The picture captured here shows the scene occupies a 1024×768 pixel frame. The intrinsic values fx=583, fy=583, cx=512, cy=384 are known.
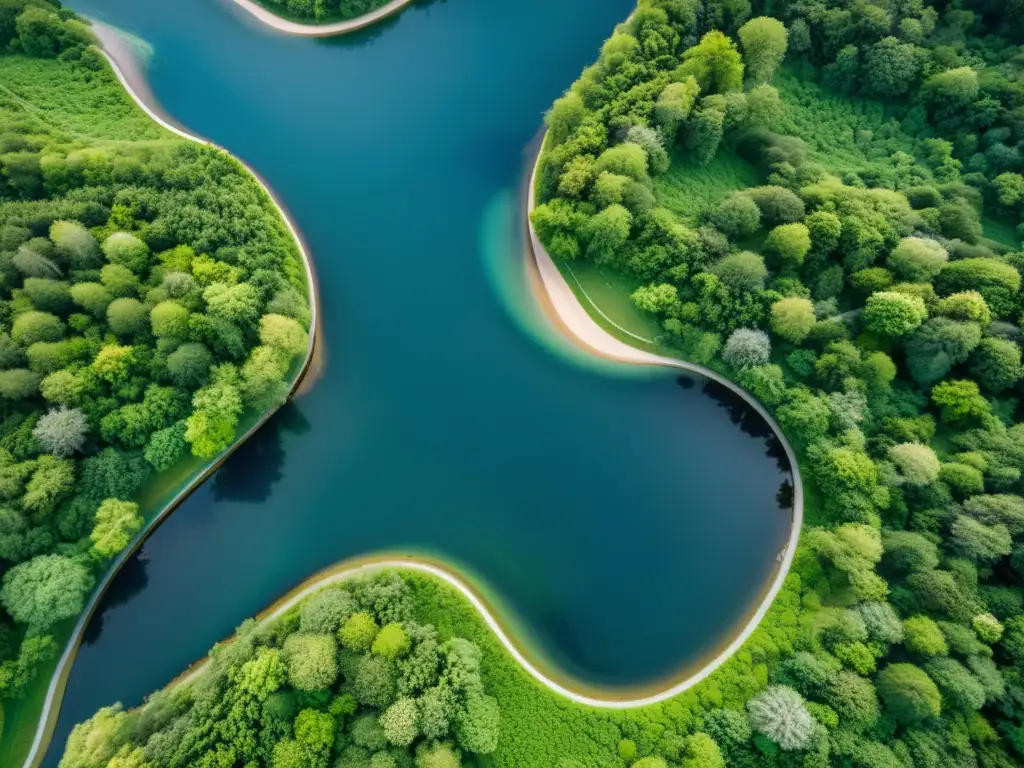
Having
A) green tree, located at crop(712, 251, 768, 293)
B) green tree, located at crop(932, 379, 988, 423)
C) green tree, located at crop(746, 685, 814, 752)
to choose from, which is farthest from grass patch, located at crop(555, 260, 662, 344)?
green tree, located at crop(746, 685, 814, 752)

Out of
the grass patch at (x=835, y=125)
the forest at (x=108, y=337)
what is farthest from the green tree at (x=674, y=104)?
the forest at (x=108, y=337)

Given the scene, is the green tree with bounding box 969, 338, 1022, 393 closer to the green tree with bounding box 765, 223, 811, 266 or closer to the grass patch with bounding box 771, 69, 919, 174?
the green tree with bounding box 765, 223, 811, 266

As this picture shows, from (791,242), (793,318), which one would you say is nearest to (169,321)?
(793,318)

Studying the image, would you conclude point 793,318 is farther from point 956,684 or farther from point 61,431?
point 61,431

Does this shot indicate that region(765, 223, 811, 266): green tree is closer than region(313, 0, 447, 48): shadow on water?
Yes

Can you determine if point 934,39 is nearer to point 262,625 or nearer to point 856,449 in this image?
point 856,449

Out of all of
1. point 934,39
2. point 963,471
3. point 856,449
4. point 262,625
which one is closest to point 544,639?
point 262,625
